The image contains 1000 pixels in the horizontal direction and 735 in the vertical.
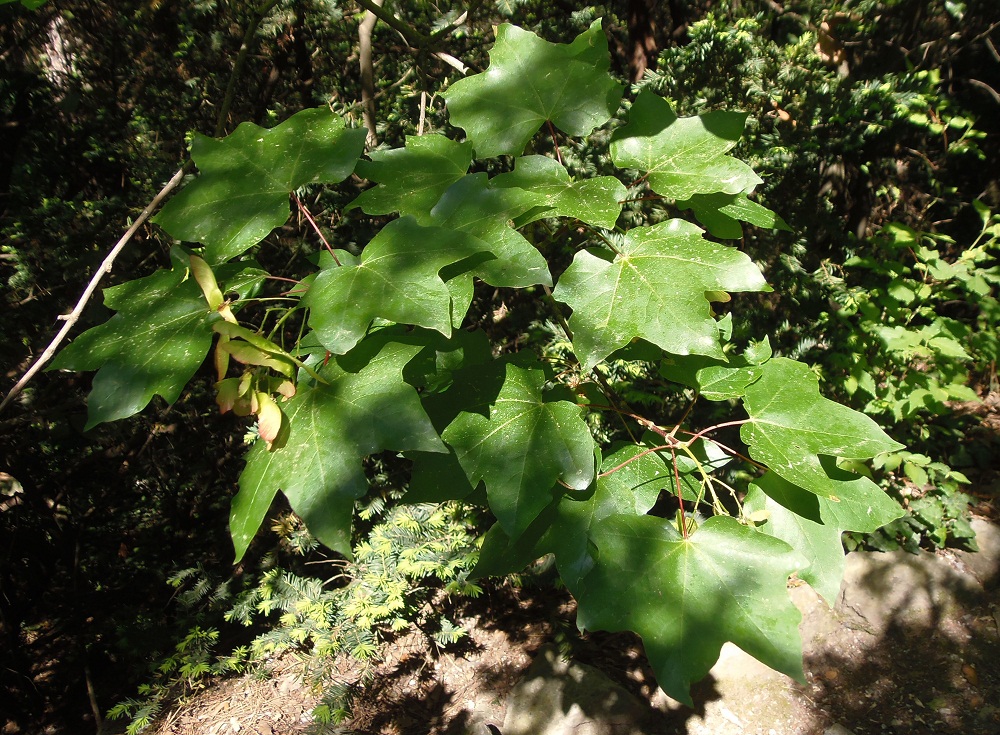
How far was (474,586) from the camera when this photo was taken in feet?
10.5

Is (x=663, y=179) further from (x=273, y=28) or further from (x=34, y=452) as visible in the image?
(x=34, y=452)

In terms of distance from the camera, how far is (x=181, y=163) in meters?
3.04

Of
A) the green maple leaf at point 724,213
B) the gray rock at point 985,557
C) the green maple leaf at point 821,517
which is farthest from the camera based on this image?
the gray rock at point 985,557

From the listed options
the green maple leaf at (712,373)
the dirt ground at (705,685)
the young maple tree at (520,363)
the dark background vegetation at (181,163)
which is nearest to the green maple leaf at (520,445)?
the young maple tree at (520,363)

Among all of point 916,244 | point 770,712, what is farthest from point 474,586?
point 916,244

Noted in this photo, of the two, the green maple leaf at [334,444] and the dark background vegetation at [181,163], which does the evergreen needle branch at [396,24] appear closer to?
the green maple leaf at [334,444]

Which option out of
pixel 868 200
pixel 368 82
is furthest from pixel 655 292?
pixel 868 200

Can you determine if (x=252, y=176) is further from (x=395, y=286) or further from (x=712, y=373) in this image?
(x=712, y=373)

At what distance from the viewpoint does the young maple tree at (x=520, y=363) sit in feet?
2.84

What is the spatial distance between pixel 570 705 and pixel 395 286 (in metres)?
2.86

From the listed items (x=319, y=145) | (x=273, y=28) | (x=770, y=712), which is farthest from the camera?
(x=770, y=712)

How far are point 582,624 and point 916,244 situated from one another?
3.58m

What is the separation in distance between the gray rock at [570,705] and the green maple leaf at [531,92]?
277 cm

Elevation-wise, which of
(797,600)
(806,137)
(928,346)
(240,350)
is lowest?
(797,600)
